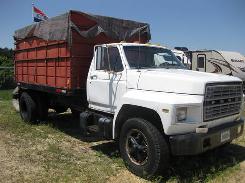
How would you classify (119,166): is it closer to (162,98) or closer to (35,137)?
(162,98)

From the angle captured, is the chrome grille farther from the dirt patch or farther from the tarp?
the tarp

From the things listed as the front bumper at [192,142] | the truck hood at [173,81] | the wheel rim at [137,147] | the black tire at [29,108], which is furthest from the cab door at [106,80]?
the black tire at [29,108]

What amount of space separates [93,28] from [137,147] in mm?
Answer: 3269

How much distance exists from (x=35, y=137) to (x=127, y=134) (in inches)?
129

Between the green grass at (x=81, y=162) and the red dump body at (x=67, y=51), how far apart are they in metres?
1.34

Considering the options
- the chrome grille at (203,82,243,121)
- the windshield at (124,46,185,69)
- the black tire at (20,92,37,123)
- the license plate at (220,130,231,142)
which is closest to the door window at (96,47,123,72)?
the windshield at (124,46,185,69)

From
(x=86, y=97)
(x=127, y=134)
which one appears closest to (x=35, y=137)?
(x=86, y=97)

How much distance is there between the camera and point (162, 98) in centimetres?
550

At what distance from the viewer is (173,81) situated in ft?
18.3

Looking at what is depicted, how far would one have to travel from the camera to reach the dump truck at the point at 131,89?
5379mm

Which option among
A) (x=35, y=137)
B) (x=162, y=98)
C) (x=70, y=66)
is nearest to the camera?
(x=162, y=98)

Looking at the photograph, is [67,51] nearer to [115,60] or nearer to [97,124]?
[115,60]

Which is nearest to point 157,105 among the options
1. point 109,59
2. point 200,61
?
point 109,59

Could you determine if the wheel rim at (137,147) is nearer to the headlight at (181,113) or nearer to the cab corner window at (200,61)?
the headlight at (181,113)
